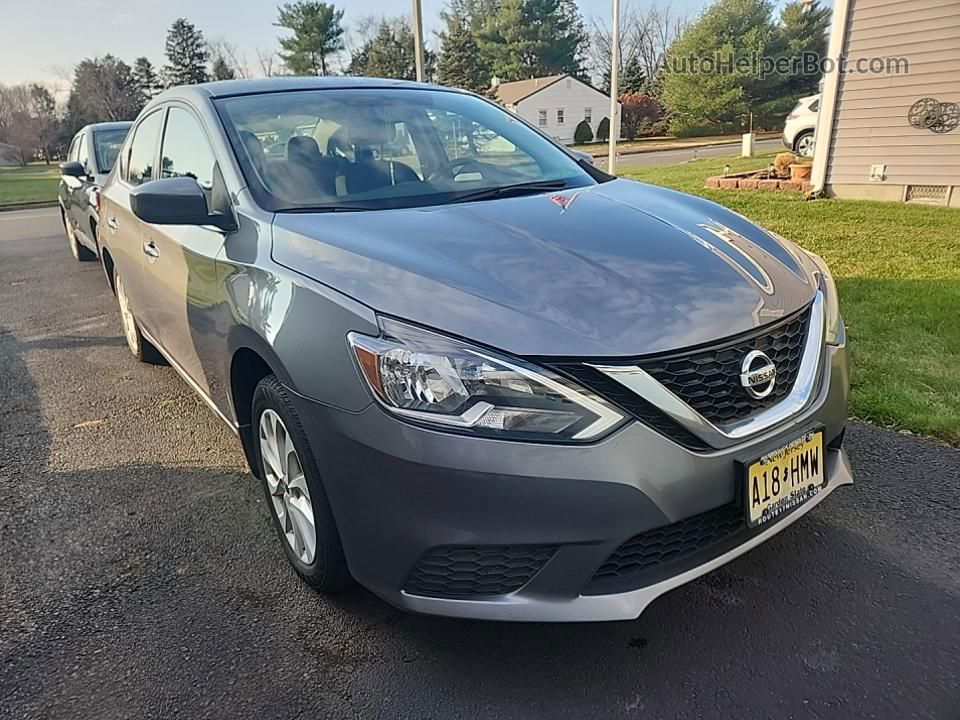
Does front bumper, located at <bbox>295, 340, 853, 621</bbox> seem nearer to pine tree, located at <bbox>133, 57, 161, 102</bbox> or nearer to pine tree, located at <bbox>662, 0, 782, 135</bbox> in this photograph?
pine tree, located at <bbox>662, 0, 782, 135</bbox>

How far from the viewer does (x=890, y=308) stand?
16.3 ft

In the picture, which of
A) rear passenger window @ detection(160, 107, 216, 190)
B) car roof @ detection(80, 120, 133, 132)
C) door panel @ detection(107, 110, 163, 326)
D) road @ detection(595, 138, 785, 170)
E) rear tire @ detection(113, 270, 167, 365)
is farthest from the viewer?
road @ detection(595, 138, 785, 170)

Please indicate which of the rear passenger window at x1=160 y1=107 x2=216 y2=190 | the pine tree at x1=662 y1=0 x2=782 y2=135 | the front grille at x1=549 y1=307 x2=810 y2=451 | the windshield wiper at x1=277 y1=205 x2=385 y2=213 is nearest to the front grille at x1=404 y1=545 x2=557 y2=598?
the front grille at x1=549 y1=307 x2=810 y2=451

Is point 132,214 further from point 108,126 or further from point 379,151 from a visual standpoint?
point 108,126

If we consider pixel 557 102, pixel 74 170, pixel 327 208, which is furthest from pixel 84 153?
pixel 557 102

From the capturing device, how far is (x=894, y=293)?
17.4 feet

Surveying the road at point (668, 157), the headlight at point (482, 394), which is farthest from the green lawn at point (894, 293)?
the road at point (668, 157)

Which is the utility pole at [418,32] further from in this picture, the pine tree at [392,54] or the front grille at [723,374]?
the pine tree at [392,54]

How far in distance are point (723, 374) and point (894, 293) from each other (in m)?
4.21

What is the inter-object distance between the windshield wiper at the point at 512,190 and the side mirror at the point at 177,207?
849 mm

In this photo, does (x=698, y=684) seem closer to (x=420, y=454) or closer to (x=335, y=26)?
(x=420, y=454)

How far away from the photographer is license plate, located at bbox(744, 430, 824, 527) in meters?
1.90

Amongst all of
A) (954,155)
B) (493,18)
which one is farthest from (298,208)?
(493,18)

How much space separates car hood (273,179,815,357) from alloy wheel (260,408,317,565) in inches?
21.9
